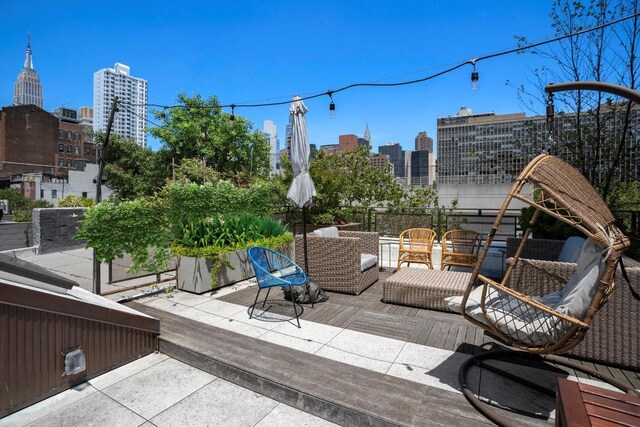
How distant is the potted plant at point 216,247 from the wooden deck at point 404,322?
0.50 m

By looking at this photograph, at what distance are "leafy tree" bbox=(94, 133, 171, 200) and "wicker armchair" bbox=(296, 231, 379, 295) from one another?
19.9m

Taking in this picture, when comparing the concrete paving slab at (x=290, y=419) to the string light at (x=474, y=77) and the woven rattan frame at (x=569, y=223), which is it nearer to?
the woven rattan frame at (x=569, y=223)

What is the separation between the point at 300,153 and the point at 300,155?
0.03m

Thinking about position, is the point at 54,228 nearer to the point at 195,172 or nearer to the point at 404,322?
the point at 195,172

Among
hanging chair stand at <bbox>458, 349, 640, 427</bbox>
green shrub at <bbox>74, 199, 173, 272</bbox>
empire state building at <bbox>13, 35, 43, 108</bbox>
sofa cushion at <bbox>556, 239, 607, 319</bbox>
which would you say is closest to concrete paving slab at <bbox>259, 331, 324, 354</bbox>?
hanging chair stand at <bbox>458, 349, 640, 427</bbox>

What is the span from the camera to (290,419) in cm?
217

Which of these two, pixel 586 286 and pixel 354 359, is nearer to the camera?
pixel 586 286

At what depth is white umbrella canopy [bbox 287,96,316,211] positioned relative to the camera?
4543 mm

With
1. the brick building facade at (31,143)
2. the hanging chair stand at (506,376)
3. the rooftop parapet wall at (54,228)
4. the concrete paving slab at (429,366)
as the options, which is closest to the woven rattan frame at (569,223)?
the hanging chair stand at (506,376)

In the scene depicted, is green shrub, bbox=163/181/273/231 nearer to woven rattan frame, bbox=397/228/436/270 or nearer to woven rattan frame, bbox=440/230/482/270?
woven rattan frame, bbox=397/228/436/270

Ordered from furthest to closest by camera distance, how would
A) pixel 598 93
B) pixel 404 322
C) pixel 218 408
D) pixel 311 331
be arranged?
1. pixel 598 93
2. pixel 404 322
3. pixel 311 331
4. pixel 218 408

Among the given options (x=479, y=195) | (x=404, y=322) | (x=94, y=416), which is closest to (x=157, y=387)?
(x=94, y=416)

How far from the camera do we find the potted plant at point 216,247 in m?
4.70

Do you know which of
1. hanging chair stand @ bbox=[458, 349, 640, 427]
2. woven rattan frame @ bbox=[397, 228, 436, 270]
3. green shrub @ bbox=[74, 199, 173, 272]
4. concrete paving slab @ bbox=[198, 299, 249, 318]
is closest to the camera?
hanging chair stand @ bbox=[458, 349, 640, 427]
